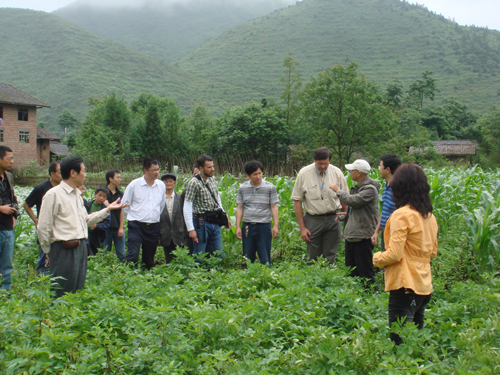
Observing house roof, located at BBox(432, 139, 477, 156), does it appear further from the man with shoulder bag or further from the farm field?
the farm field

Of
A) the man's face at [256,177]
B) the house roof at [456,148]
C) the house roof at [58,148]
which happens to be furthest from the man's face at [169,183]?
the house roof at [58,148]

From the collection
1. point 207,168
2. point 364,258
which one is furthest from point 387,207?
point 207,168

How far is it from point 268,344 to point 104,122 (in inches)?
1645

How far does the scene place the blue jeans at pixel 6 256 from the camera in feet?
16.1

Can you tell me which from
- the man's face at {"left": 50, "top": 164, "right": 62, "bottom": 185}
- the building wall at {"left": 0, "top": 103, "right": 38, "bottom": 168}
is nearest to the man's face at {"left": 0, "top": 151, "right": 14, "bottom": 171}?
the man's face at {"left": 50, "top": 164, "right": 62, "bottom": 185}

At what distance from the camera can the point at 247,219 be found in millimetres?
5668

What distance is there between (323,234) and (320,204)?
1.48 feet

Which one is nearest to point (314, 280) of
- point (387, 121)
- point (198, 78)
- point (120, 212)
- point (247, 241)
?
point (247, 241)

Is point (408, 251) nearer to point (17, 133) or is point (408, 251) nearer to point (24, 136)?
point (17, 133)

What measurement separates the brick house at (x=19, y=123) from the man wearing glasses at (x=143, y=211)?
121 ft

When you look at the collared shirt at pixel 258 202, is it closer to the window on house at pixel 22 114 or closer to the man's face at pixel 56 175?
the man's face at pixel 56 175

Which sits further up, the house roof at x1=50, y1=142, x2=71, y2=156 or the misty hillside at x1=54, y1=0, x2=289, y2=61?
the misty hillside at x1=54, y1=0, x2=289, y2=61

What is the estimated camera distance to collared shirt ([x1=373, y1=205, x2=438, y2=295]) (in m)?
3.03

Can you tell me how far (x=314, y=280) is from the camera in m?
4.25
